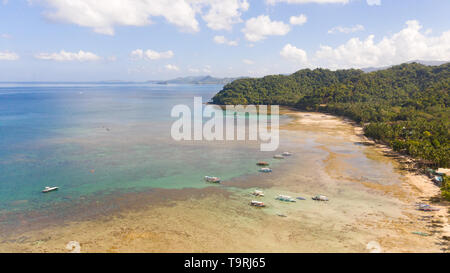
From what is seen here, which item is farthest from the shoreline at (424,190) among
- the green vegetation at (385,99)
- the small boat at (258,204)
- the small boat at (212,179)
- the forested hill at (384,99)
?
the small boat at (212,179)

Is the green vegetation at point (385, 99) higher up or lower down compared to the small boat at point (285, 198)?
higher up

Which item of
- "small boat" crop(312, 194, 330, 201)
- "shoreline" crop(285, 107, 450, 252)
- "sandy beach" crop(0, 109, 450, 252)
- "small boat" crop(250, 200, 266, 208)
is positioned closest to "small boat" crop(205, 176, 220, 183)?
"sandy beach" crop(0, 109, 450, 252)

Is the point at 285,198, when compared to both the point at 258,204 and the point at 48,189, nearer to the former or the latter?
the point at 258,204

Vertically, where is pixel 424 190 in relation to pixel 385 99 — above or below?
below

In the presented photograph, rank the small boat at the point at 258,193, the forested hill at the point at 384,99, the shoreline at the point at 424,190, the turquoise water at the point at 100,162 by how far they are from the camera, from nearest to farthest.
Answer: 1. the shoreline at the point at 424,190
2. the small boat at the point at 258,193
3. the turquoise water at the point at 100,162
4. the forested hill at the point at 384,99

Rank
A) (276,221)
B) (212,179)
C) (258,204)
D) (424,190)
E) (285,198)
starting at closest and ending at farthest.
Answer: (276,221)
(258,204)
(285,198)
(424,190)
(212,179)

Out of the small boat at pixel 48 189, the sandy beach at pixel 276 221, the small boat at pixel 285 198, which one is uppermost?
the small boat at pixel 48 189

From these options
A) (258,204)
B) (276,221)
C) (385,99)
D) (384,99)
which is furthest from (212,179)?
(385,99)

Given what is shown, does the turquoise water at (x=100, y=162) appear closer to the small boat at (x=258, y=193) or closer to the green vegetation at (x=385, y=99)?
the small boat at (x=258, y=193)
